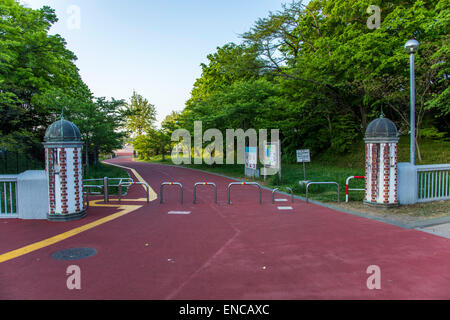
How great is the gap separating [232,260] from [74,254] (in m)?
3.03

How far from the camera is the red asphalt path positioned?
162 inches

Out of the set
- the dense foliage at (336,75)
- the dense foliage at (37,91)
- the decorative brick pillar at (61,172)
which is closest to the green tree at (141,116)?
the dense foliage at (336,75)

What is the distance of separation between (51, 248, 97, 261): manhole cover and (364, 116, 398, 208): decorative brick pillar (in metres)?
8.37

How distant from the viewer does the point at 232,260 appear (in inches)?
208

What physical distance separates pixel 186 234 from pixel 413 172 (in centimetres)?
769

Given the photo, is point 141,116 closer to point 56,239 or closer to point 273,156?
point 273,156

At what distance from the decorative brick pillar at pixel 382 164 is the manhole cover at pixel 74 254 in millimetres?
8371

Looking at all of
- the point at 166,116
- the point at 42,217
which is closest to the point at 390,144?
the point at 42,217

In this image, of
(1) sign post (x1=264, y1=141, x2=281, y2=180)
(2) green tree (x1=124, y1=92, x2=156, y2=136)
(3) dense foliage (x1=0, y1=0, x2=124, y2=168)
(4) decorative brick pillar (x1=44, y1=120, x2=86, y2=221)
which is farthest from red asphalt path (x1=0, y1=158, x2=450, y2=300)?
(2) green tree (x1=124, y1=92, x2=156, y2=136)

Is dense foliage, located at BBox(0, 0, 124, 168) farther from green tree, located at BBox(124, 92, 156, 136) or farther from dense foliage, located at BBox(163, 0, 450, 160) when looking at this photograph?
green tree, located at BBox(124, 92, 156, 136)

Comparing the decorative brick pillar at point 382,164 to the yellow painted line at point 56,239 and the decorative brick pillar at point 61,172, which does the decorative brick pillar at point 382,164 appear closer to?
the yellow painted line at point 56,239

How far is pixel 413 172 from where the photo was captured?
965cm

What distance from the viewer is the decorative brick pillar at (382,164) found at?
933 centimetres

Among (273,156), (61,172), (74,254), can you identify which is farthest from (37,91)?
(74,254)
